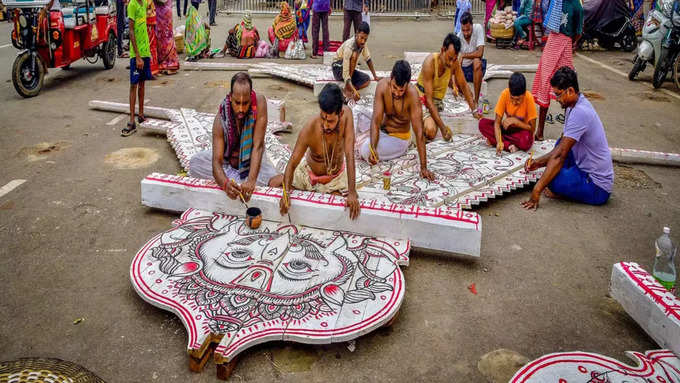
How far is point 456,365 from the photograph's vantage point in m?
2.78

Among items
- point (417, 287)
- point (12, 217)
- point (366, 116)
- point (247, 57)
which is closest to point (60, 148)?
point (12, 217)

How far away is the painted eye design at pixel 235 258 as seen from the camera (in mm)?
3391

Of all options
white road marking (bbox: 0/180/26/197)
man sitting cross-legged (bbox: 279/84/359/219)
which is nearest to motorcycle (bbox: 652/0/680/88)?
man sitting cross-legged (bbox: 279/84/359/219)

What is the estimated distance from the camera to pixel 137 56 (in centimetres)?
629

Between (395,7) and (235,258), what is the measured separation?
1906cm

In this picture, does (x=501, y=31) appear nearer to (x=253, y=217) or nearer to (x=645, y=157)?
(x=645, y=157)

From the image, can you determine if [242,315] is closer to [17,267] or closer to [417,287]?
[417,287]

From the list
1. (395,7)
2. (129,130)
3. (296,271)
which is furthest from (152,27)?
(395,7)

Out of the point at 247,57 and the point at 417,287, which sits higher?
the point at 247,57

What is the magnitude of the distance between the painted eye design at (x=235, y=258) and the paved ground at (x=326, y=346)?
50cm

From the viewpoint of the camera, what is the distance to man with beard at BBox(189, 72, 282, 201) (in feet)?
13.1

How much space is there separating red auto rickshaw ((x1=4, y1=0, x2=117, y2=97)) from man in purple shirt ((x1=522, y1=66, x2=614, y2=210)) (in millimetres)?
7385

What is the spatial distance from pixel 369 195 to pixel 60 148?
3828mm

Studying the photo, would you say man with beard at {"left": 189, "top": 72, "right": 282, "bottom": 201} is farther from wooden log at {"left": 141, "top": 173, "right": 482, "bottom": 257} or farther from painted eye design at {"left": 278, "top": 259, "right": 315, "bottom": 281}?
painted eye design at {"left": 278, "top": 259, "right": 315, "bottom": 281}
